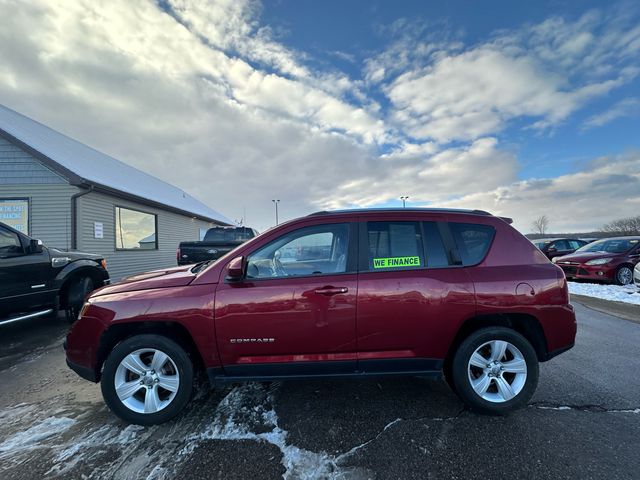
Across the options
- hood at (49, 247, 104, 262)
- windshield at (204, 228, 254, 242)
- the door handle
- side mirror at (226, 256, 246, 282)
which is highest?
windshield at (204, 228, 254, 242)

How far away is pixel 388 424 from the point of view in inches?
101

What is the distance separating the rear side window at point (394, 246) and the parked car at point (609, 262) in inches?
411

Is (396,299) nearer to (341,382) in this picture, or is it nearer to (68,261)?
(341,382)

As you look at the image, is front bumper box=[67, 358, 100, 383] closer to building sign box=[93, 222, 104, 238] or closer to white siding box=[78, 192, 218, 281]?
white siding box=[78, 192, 218, 281]

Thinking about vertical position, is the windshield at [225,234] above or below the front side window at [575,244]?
above

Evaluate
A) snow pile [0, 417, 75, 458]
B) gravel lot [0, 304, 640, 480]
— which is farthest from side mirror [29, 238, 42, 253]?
snow pile [0, 417, 75, 458]

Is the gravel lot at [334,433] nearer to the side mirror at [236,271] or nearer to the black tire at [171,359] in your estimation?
the black tire at [171,359]

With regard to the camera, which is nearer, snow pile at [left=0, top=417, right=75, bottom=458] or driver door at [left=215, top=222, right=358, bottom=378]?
snow pile at [left=0, top=417, right=75, bottom=458]

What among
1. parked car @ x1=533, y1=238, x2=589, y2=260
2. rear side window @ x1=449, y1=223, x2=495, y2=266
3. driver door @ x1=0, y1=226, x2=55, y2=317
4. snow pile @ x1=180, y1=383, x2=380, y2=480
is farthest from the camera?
parked car @ x1=533, y1=238, x2=589, y2=260

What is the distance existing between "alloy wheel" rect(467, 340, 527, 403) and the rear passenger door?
1.11 feet

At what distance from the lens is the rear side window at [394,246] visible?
2785 mm

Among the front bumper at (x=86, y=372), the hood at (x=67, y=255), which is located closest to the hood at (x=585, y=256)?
the front bumper at (x=86, y=372)

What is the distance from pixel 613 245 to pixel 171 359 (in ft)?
44.0

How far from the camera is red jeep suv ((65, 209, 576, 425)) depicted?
8.59 ft
